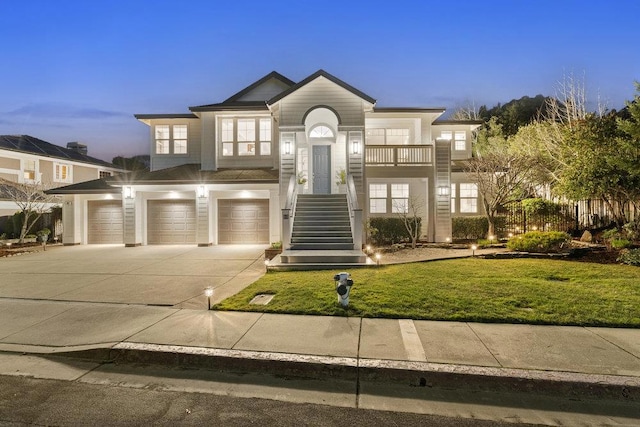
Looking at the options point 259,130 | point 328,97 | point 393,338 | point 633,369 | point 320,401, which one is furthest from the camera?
point 259,130

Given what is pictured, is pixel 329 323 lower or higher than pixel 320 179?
lower

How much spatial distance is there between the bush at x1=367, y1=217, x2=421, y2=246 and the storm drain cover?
8.22 meters

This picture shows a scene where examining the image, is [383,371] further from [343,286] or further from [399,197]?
[399,197]

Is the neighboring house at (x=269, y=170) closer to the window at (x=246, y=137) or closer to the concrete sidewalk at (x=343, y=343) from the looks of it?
the window at (x=246, y=137)

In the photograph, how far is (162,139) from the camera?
19734 mm

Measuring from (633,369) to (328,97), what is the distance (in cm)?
1294

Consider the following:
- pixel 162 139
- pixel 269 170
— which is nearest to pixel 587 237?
pixel 269 170

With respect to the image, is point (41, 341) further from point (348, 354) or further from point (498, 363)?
point (498, 363)

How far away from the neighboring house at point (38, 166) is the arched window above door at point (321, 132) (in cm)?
2054

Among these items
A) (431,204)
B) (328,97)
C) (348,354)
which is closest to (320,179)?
(328,97)

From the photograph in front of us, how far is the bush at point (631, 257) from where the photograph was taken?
→ 9570 millimetres

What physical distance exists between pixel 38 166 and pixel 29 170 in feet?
2.20

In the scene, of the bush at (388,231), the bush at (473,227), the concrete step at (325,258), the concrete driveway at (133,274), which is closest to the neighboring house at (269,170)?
the bush at (388,231)

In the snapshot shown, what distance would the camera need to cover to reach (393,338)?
512 cm
